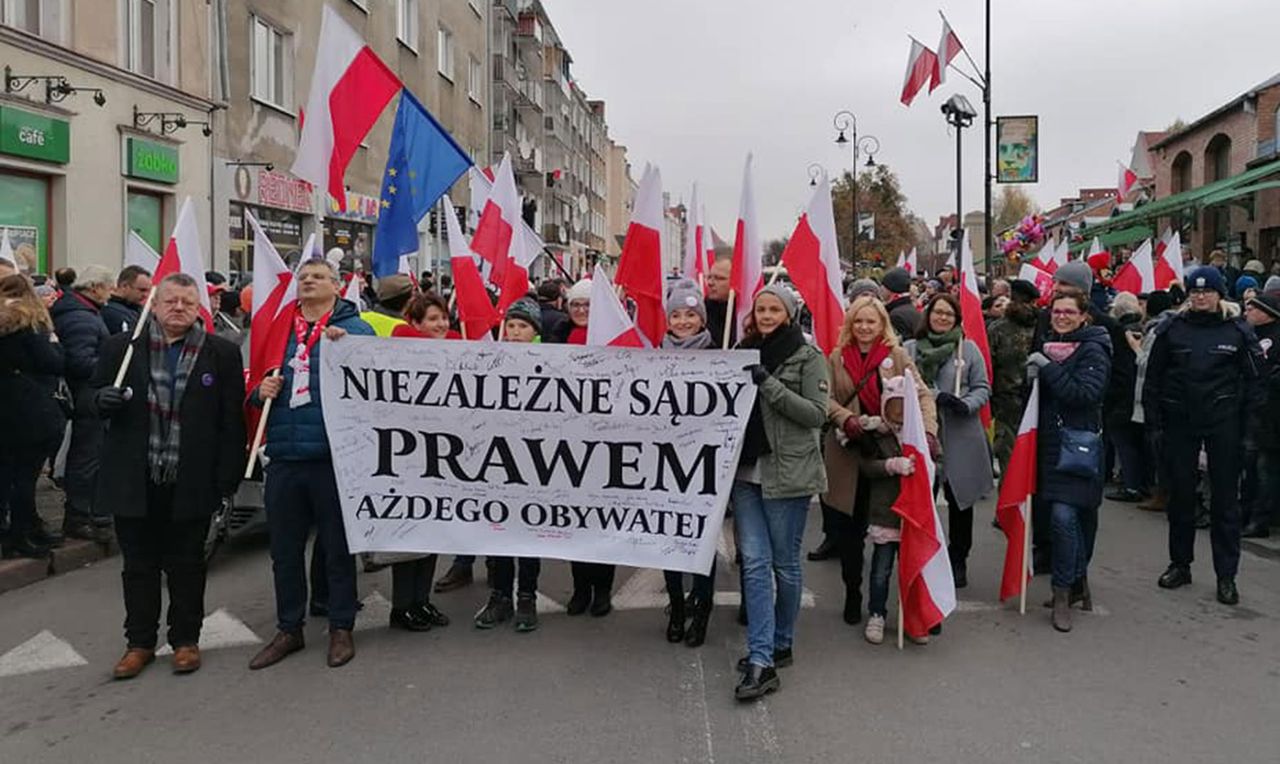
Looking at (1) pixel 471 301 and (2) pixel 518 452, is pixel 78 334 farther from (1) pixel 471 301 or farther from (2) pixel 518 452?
(2) pixel 518 452

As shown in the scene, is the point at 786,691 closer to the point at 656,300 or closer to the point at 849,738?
the point at 849,738

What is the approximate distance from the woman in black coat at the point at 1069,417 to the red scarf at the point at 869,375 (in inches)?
40.7

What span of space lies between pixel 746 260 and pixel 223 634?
3.47 metres

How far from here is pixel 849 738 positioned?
14.3ft

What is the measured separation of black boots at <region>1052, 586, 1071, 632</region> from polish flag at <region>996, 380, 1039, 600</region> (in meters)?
0.22

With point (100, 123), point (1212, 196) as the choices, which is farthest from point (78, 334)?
point (1212, 196)

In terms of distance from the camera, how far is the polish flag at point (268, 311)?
5.47 metres

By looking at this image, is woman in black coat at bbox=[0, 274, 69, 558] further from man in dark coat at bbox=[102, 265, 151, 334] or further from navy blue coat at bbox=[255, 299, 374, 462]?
navy blue coat at bbox=[255, 299, 374, 462]

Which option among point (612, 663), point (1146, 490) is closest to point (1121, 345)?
point (1146, 490)

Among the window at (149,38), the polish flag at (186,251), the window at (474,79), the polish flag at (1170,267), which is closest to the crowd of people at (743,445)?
the polish flag at (186,251)

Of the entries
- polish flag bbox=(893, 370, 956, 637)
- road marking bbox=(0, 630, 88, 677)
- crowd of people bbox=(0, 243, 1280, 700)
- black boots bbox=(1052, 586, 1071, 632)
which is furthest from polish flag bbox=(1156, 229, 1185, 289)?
road marking bbox=(0, 630, 88, 677)

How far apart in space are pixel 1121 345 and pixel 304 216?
16846 millimetres

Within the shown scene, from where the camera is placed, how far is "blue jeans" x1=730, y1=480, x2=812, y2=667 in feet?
16.2

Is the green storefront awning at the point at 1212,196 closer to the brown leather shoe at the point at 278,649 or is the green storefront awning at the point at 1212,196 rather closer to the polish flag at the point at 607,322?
the polish flag at the point at 607,322
